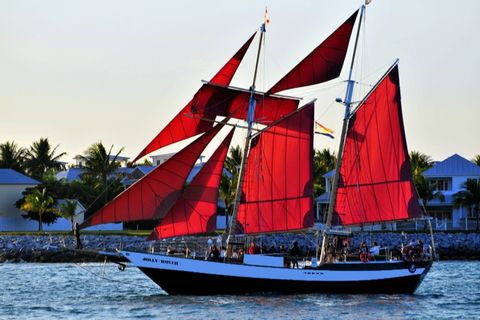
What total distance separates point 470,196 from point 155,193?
209ft

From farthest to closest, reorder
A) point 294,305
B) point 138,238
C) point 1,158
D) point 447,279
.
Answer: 1. point 1,158
2. point 138,238
3. point 447,279
4. point 294,305

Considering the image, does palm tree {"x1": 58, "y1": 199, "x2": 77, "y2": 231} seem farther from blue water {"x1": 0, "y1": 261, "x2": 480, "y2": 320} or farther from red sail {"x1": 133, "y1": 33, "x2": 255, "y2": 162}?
red sail {"x1": 133, "y1": 33, "x2": 255, "y2": 162}

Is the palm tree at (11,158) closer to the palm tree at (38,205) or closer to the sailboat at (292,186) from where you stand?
the palm tree at (38,205)

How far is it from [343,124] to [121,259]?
12721 millimetres

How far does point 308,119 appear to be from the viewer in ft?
194

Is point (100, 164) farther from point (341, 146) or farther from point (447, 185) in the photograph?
point (341, 146)

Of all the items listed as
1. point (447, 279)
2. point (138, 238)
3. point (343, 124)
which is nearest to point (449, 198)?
point (138, 238)

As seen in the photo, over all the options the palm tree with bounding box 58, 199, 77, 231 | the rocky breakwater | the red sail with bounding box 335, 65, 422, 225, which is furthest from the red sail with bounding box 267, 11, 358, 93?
the palm tree with bounding box 58, 199, 77, 231

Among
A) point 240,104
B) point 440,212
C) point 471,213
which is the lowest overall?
point 471,213

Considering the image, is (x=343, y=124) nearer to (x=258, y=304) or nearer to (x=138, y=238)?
(x=258, y=304)

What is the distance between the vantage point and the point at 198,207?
57.0 metres

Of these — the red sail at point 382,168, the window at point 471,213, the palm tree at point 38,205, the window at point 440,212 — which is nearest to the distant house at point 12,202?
the palm tree at point 38,205

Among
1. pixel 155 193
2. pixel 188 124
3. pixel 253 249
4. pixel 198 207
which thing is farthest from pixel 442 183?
pixel 155 193

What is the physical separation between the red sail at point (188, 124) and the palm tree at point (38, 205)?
179ft
